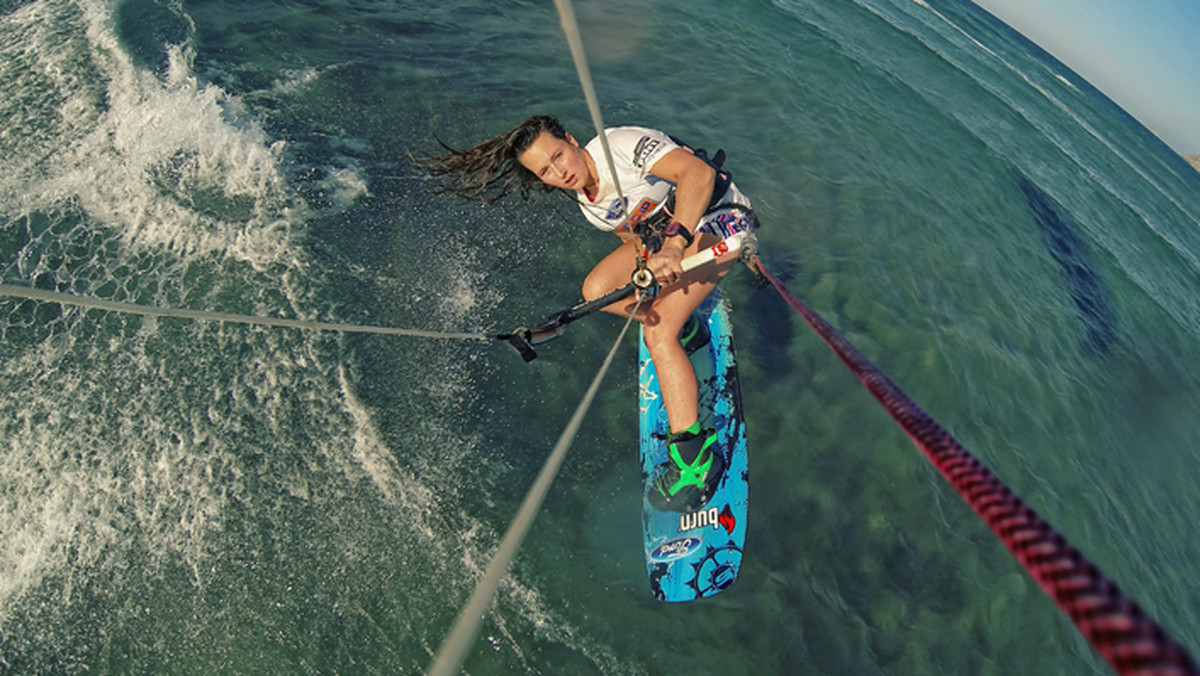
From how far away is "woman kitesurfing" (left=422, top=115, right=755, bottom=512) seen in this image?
4105 mm

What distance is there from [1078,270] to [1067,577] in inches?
519

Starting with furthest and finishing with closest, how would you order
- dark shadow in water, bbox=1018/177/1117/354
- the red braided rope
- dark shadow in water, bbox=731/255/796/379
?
dark shadow in water, bbox=1018/177/1117/354 < dark shadow in water, bbox=731/255/796/379 < the red braided rope

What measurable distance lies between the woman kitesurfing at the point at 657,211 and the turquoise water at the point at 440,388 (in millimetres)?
664

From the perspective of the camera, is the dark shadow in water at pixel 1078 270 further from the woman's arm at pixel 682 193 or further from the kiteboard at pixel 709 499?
the woman's arm at pixel 682 193

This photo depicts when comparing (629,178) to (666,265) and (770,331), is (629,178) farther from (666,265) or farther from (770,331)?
(770,331)

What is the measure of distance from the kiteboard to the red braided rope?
9.72 ft

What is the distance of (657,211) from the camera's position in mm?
4797

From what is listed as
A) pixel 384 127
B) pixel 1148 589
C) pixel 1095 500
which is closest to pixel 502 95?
pixel 384 127

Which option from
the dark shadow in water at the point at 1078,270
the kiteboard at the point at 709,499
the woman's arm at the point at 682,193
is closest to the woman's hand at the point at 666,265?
the woman's arm at the point at 682,193

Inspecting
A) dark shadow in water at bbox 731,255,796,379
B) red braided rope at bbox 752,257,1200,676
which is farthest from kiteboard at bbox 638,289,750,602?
red braided rope at bbox 752,257,1200,676

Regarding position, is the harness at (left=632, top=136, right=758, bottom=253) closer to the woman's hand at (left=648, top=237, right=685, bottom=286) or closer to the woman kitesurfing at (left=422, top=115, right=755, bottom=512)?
the woman kitesurfing at (left=422, top=115, right=755, bottom=512)

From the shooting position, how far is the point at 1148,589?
616cm

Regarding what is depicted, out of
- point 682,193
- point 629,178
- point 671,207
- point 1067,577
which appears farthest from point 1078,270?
point 1067,577

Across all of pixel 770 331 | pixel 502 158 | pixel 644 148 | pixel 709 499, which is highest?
pixel 644 148
